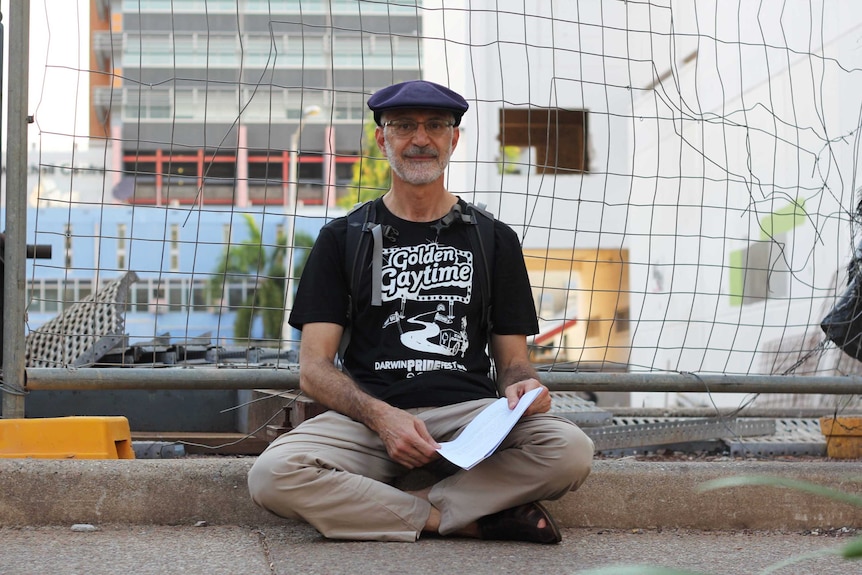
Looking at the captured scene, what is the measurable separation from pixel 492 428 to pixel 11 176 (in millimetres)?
1666

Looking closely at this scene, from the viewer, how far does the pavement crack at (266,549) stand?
254 centimetres

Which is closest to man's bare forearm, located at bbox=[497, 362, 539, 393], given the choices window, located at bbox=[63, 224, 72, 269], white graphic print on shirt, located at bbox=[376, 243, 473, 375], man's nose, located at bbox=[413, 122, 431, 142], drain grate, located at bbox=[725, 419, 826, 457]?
white graphic print on shirt, located at bbox=[376, 243, 473, 375]

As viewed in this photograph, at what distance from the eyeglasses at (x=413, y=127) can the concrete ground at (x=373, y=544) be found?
1089 millimetres

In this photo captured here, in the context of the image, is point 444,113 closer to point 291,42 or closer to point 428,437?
point 428,437

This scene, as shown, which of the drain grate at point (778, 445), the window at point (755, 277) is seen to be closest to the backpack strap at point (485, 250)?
the drain grate at point (778, 445)

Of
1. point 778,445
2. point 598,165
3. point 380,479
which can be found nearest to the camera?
point 380,479

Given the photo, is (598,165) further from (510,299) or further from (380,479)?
(380,479)

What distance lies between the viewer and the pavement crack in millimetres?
2538

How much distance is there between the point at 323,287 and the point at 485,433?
661 mm

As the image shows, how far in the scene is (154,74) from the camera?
5378 cm

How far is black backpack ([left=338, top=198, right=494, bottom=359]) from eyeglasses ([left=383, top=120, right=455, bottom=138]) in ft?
Result: 0.73

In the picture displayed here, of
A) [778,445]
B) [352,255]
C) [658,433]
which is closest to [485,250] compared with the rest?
[352,255]

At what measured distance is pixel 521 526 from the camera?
2.91 metres

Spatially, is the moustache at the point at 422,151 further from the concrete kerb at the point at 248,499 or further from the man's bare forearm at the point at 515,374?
the concrete kerb at the point at 248,499
